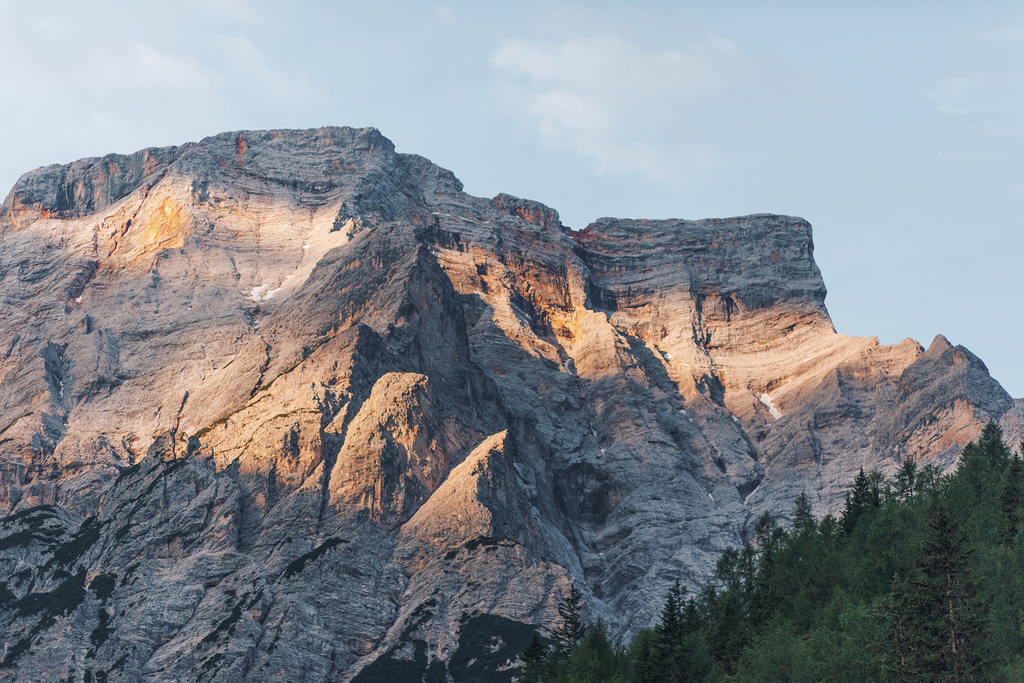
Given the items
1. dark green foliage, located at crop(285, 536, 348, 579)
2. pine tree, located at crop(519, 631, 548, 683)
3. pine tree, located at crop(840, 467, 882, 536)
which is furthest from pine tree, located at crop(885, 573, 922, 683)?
dark green foliage, located at crop(285, 536, 348, 579)

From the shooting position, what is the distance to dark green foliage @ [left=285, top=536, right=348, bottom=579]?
16000 cm

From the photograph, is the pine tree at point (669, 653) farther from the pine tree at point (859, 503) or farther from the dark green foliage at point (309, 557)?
the dark green foliage at point (309, 557)

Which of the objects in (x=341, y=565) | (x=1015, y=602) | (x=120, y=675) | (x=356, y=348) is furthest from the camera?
(x=356, y=348)

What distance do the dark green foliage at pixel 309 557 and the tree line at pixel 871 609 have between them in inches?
1739

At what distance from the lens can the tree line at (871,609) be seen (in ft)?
250

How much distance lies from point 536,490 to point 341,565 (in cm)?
4382

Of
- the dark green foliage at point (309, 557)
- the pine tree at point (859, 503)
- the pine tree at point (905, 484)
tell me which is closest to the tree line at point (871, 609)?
the pine tree at point (859, 503)

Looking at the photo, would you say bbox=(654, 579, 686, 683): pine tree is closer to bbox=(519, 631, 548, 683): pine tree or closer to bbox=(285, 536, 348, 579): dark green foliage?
bbox=(519, 631, 548, 683): pine tree

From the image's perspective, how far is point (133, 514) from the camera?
6786 inches

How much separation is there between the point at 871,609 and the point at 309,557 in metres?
90.7

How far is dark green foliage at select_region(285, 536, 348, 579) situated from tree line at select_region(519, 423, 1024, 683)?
4416 cm

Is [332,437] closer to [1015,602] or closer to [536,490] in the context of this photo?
[536,490]

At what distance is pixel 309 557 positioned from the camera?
16150 cm

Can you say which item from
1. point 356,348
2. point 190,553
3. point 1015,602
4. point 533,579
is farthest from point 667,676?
point 356,348
